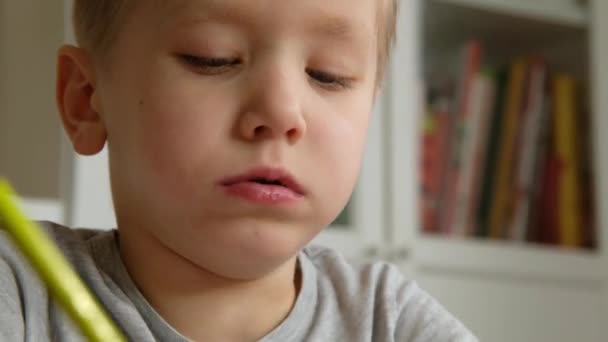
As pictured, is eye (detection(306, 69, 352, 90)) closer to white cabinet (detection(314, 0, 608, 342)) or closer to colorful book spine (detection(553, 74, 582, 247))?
white cabinet (detection(314, 0, 608, 342))

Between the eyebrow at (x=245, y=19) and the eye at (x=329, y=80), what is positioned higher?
the eyebrow at (x=245, y=19)

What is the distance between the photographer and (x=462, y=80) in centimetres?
177

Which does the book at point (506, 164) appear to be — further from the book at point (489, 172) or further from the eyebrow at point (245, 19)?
the eyebrow at point (245, 19)

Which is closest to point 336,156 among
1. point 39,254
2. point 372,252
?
point 39,254

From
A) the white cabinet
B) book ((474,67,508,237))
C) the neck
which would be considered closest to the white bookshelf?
the white cabinet

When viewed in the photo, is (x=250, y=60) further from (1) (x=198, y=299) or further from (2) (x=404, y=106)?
(2) (x=404, y=106)

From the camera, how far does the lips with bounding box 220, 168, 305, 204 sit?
0.61m

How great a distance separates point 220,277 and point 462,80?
3.88 feet

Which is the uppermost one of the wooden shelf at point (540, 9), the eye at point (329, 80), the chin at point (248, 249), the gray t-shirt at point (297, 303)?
the wooden shelf at point (540, 9)

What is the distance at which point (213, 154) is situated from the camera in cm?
61

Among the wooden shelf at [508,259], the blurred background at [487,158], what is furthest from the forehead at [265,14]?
the wooden shelf at [508,259]

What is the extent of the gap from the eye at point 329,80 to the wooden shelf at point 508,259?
0.94 metres

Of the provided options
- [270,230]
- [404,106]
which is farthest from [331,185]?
[404,106]

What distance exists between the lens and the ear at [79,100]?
736 mm
